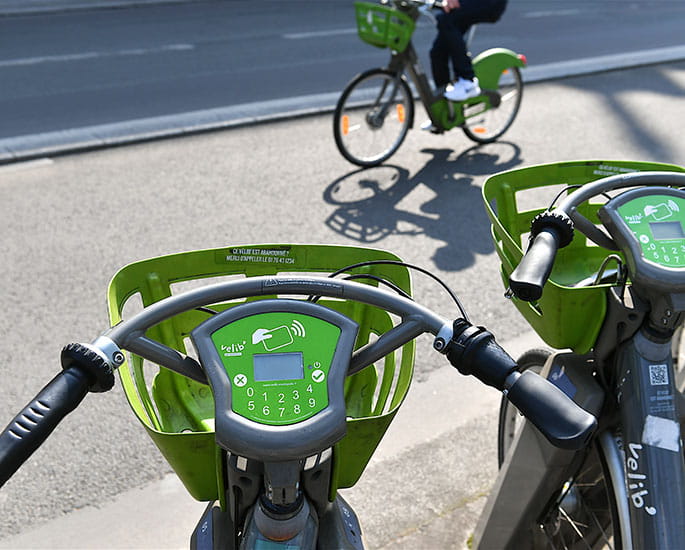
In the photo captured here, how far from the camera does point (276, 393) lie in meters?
1.38

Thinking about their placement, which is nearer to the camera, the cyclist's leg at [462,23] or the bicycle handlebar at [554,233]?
the bicycle handlebar at [554,233]

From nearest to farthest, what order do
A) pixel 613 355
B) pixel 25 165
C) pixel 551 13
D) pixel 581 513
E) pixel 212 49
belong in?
1. pixel 613 355
2. pixel 581 513
3. pixel 25 165
4. pixel 212 49
5. pixel 551 13

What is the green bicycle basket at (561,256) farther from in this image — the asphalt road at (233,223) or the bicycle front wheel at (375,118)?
the bicycle front wheel at (375,118)

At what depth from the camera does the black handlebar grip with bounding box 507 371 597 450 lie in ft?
4.09

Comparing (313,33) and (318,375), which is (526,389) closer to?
(318,375)

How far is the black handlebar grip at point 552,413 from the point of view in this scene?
1.25m

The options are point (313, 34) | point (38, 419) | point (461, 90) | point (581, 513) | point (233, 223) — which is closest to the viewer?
point (38, 419)

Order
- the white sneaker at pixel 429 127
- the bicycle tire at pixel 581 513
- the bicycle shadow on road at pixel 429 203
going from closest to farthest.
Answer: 1. the bicycle tire at pixel 581 513
2. the bicycle shadow on road at pixel 429 203
3. the white sneaker at pixel 429 127

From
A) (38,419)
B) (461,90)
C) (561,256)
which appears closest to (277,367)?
(38,419)

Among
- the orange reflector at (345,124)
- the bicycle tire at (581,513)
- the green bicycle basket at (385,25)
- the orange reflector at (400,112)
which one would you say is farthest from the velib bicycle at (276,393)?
the orange reflector at (400,112)

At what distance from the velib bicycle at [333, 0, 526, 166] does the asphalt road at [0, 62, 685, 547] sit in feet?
0.73

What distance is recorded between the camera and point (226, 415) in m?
1.33

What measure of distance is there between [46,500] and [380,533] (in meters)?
1.41

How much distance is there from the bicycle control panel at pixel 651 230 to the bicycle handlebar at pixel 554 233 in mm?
94
